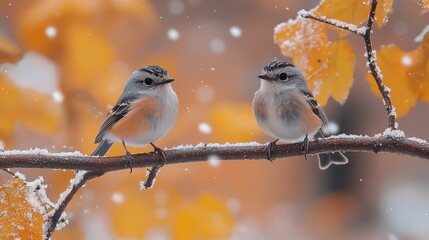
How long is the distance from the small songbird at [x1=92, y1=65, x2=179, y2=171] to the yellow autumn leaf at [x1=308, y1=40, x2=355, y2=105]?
22 centimetres

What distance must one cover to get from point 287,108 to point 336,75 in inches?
7.5

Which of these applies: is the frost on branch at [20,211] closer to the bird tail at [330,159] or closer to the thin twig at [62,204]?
the thin twig at [62,204]

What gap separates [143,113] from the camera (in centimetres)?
82

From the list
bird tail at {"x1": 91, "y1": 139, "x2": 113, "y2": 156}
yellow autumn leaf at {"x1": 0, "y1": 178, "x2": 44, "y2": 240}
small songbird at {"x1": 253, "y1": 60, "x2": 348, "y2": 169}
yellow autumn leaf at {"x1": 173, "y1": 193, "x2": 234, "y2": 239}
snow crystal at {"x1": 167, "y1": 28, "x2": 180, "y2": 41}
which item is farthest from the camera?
snow crystal at {"x1": 167, "y1": 28, "x2": 180, "y2": 41}

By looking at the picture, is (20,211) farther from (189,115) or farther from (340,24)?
(189,115)

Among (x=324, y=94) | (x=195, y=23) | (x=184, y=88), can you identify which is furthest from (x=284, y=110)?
(x=195, y=23)

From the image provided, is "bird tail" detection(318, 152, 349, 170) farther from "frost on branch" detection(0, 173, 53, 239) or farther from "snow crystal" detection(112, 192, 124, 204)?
"snow crystal" detection(112, 192, 124, 204)

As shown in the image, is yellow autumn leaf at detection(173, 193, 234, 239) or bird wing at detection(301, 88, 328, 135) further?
yellow autumn leaf at detection(173, 193, 234, 239)

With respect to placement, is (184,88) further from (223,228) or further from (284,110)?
(284,110)

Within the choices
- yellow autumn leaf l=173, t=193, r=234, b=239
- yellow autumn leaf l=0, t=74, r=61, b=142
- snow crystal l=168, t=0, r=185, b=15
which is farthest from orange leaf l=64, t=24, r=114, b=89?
snow crystal l=168, t=0, r=185, b=15

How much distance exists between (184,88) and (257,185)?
0.47 m

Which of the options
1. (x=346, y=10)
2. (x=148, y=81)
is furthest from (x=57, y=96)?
(x=346, y=10)

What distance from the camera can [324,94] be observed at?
630 mm

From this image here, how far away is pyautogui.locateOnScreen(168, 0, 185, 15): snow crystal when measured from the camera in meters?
1.95
